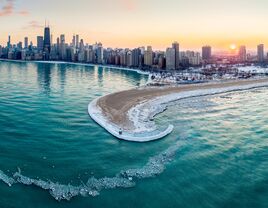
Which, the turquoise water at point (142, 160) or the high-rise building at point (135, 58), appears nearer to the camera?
the turquoise water at point (142, 160)

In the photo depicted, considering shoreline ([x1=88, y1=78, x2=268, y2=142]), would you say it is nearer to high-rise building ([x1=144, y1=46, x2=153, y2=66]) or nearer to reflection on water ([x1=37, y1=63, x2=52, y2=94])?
reflection on water ([x1=37, y1=63, x2=52, y2=94])

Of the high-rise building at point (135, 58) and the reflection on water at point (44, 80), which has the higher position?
the high-rise building at point (135, 58)

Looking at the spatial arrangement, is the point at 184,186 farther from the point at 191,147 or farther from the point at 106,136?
the point at 106,136

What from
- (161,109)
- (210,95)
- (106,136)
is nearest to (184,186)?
(106,136)

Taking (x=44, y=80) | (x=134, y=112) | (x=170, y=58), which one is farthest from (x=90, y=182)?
(x=170, y=58)

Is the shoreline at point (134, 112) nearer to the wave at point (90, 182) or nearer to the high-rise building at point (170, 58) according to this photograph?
the wave at point (90, 182)

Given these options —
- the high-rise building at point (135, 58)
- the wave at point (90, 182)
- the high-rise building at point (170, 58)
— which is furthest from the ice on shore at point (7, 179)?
the high-rise building at point (135, 58)

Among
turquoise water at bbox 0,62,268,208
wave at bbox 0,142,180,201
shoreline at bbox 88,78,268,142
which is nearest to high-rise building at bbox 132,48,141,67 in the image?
shoreline at bbox 88,78,268,142
